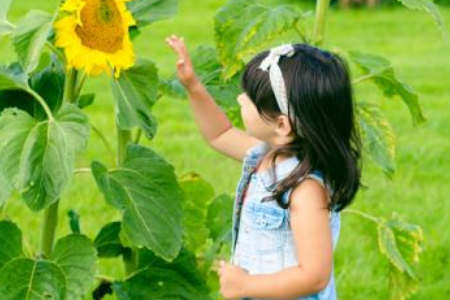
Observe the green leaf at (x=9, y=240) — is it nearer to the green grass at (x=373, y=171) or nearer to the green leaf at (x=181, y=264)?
the green leaf at (x=181, y=264)

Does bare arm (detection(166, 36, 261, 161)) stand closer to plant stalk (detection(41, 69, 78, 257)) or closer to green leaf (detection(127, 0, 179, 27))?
green leaf (detection(127, 0, 179, 27))

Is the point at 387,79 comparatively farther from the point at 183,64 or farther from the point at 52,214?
the point at 52,214

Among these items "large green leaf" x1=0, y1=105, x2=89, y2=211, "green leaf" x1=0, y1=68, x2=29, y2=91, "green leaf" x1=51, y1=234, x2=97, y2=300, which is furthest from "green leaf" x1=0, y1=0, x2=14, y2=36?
"green leaf" x1=51, y1=234, x2=97, y2=300

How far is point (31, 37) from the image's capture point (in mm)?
2449

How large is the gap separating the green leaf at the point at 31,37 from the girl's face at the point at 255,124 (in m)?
0.39

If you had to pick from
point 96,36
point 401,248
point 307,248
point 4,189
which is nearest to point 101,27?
point 96,36

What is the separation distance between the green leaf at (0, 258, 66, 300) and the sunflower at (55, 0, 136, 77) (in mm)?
426

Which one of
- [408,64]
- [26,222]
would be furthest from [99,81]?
[26,222]

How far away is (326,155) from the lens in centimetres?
245

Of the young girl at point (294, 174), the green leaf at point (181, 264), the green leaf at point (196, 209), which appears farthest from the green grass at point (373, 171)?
the young girl at point (294, 174)

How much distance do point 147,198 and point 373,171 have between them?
3222 mm

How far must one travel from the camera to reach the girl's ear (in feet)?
8.02

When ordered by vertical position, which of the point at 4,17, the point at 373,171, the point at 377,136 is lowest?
the point at 373,171

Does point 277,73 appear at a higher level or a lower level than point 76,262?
higher
